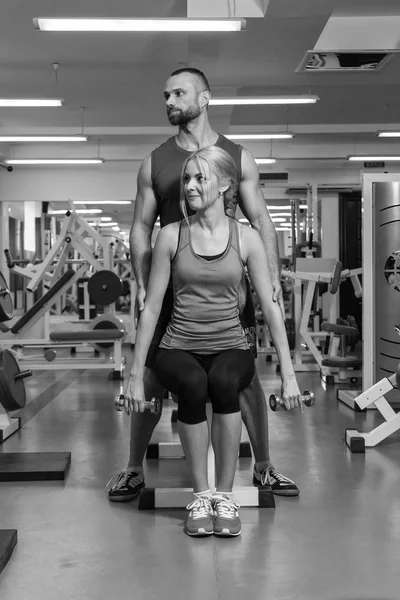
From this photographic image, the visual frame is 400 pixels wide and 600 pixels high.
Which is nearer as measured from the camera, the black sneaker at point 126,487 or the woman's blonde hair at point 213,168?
the woman's blonde hair at point 213,168

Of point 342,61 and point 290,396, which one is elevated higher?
point 342,61

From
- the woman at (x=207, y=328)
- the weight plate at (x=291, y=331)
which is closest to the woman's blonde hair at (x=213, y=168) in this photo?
the woman at (x=207, y=328)

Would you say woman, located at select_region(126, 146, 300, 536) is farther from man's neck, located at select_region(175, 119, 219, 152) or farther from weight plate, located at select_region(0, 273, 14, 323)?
weight plate, located at select_region(0, 273, 14, 323)

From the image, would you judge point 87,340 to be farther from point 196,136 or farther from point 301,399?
point 301,399

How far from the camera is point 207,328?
224cm

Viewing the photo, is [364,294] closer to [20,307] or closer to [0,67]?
[0,67]

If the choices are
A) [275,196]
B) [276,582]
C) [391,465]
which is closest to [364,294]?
[391,465]

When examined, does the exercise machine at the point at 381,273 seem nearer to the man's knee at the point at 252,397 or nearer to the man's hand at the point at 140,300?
the man's knee at the point at 252,397

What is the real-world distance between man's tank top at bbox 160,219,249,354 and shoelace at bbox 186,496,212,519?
43cm

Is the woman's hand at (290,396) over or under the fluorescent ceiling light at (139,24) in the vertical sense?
under

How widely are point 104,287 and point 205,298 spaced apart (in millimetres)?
4450

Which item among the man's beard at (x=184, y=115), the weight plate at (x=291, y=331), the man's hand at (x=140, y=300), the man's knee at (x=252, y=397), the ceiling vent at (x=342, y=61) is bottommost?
the weight plate at (x=291, y=331)

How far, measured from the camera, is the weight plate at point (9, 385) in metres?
3.39

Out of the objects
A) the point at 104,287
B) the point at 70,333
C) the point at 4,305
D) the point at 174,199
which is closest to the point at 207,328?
the point at 174,199
